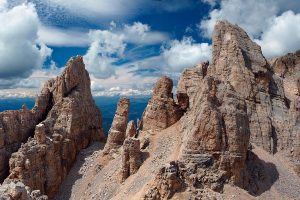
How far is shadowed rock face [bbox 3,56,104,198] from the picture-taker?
83.4 metres

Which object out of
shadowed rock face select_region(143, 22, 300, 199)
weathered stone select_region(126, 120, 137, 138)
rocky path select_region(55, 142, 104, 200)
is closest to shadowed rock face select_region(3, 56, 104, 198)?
rocky path select_region(55, 142, 104, 200)

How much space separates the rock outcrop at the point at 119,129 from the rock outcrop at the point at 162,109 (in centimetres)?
850

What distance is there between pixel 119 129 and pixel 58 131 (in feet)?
54.0

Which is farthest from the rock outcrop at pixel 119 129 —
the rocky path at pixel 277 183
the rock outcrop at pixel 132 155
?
the rocky path at pixel 277 183

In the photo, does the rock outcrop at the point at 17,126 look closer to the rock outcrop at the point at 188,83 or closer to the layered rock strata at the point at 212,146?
the rock outcrop at the point at 188,83

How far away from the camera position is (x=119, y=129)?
87500mm

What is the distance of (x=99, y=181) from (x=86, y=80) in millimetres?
33409

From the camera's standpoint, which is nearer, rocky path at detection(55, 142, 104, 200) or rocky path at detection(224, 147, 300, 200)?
rocky path at detection(224, 147, 300, 200)

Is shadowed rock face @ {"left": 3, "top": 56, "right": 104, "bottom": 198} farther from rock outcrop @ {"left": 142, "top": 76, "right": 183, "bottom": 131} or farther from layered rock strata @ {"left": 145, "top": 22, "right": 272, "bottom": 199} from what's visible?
layered rock strata @ {"left": 145, "top": 22, "right": 272, "bottom": 199}

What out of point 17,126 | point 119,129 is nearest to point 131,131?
point 119,129

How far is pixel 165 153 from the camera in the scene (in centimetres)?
6775

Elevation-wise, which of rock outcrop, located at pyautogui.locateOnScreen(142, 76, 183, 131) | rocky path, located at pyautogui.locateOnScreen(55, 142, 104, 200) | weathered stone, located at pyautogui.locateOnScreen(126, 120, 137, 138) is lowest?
rocky path, located at pyautogui.locateOnScreen(55, 142, 104, 200)

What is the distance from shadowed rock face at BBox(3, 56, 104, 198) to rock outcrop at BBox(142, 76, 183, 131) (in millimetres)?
24298

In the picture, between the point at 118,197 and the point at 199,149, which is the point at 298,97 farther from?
the point at 118,197
